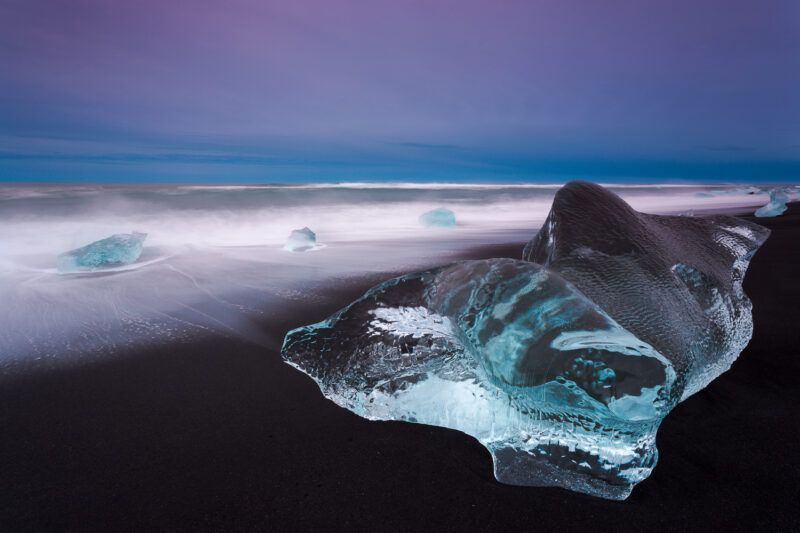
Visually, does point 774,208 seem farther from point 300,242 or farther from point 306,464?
point 306,464

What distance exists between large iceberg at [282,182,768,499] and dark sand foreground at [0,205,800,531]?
0.10m

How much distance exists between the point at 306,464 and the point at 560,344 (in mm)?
851

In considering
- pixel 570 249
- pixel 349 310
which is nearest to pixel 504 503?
pixel 349 310

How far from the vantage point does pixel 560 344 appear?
1.04 m

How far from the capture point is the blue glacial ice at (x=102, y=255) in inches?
152

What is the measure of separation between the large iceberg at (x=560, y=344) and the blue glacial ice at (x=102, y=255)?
11.2ft

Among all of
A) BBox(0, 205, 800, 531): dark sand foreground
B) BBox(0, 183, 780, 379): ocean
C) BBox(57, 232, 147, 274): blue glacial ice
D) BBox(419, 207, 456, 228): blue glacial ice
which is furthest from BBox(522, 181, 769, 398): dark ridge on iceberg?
BBox(419, 207, 456, 228): blue glacial ice

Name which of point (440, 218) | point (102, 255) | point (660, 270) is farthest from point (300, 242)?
point (660, 270)

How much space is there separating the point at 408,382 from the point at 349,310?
0.34 meters

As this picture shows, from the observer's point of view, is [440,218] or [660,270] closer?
[660,270]

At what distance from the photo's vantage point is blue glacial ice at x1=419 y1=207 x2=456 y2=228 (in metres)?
8.59

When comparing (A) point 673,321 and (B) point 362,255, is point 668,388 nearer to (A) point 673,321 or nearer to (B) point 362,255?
(A) point 673,321

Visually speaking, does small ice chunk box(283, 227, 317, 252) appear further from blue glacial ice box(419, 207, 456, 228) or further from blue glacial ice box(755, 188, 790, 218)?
blue glacial ice box(755, 188, 790, 218)

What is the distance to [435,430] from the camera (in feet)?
4.79
